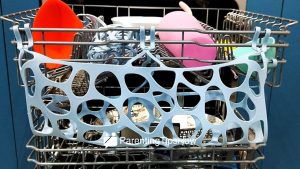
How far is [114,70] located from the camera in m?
0.47

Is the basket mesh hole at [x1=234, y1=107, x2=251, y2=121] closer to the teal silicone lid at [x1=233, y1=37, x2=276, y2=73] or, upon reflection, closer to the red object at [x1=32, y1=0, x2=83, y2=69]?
the teal silicone lid at [x1=233, y1=37, x2=276, y2=73]

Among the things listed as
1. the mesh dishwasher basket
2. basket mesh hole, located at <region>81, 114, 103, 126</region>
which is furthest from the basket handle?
basket mesh hole, located at <region>81, 114, 103, 126</region>

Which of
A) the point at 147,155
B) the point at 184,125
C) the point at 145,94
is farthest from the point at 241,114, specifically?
the point at 145,94

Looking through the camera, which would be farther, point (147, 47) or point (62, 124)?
point (62, 124)

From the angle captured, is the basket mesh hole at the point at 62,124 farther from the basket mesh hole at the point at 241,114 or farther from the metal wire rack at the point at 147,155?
the basket mesh hole at the point at 241,114

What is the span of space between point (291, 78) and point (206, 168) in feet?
1.35

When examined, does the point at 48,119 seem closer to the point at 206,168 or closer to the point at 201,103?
the point at 201,103

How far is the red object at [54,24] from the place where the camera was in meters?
0.56

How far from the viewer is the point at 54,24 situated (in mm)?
588

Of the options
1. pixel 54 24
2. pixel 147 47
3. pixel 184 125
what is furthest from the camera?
pixel 184 125

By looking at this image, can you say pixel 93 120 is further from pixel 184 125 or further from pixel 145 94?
pixel 145 94

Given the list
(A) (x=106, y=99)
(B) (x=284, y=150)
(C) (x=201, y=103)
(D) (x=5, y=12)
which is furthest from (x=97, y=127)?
(B) (x=284, y=150)

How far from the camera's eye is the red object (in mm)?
560

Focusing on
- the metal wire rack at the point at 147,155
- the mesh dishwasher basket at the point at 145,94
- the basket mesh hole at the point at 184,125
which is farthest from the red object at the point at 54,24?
the basket mesh hole at the point at 184,125
